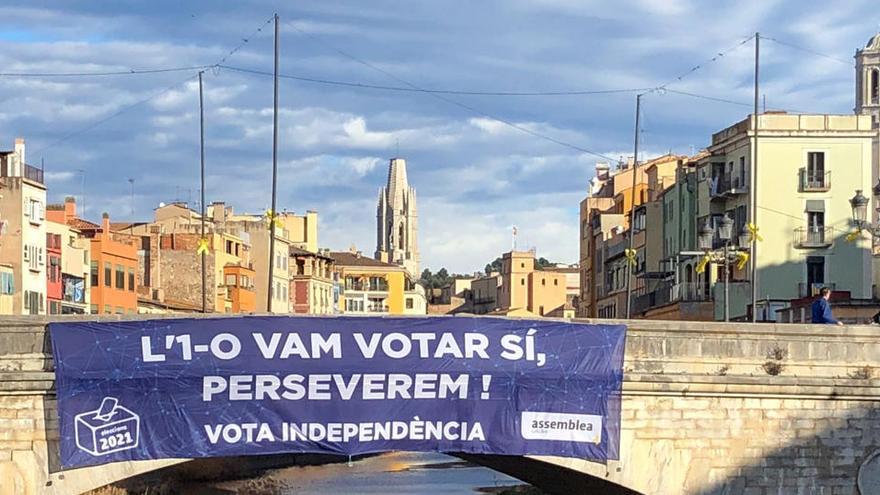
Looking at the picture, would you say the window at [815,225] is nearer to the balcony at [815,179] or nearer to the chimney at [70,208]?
the balcony at [815,179]

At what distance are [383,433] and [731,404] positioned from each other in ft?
18.3

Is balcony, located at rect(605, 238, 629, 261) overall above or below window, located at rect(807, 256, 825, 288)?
above

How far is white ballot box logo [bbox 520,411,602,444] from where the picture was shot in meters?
27.1

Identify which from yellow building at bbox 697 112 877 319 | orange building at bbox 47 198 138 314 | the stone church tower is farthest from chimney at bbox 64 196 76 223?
the stone church tower

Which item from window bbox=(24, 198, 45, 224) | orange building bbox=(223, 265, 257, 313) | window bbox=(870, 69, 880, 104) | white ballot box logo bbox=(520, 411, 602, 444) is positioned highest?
window bbox=(870, 69, 880, 104)

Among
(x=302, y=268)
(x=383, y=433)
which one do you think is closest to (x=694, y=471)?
(x=383, y=433)

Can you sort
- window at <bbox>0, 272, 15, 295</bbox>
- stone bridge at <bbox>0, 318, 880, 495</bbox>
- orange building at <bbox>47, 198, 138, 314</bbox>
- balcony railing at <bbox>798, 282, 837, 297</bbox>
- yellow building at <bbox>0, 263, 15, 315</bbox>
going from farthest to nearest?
orange building at <bbox>47, 198, 138, 314</bbox> < window at <bbox>0, 272, 15, 295</bbox> < yellow building at <bbox>0, 263, 15, 315</bbox> < balcony railing at <bbox>798, 282, 837, 297</bbox> < stone bridge at <bbox>0, 318, 880, 495</bbox>

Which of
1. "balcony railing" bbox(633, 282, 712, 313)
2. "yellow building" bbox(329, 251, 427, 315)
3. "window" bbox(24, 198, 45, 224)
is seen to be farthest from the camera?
"yellow building" bbox(329, 251, 427, 315)

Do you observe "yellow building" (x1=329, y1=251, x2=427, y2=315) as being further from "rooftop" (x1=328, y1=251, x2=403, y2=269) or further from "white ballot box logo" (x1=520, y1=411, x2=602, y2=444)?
"white ballot box logo" (x1=520, y1=411, x2=602, y2=444)

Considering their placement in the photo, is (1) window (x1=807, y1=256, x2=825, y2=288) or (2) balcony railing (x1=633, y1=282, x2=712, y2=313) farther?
(2) balcony railing (x1=633, y1=282, x2=712, y2=313)

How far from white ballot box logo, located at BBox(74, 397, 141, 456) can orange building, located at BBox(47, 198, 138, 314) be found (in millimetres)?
53612

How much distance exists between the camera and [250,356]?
A: 87.2 feet

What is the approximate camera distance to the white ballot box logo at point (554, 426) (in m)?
27.1

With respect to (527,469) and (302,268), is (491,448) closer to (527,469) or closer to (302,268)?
(527,469)
